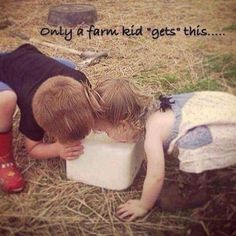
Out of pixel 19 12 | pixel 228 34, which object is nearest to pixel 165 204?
pixel 228 34

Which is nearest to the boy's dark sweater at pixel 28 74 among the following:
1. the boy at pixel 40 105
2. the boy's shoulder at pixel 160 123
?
the boy at pixel 40 105

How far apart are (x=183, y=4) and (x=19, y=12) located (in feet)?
0.86

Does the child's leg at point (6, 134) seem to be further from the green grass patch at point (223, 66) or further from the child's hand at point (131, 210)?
the green grass patch at point (223, 66)

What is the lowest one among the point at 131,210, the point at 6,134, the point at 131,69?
the point at 131,210

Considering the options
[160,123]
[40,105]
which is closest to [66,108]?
[40,105]

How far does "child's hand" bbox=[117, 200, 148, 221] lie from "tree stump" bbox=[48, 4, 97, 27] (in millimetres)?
282

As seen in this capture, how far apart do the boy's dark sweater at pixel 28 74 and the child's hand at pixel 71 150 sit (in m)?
0.06

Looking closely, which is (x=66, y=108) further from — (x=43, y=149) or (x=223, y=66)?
(x=223, y=66)

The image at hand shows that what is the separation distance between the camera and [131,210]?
663 millimetres

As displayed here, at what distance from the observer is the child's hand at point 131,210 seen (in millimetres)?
654

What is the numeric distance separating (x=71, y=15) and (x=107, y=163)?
23cm

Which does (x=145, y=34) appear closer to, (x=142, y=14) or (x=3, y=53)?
(x=142, y=14)

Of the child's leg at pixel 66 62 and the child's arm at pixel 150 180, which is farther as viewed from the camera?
the child's leg at pixel 66 62

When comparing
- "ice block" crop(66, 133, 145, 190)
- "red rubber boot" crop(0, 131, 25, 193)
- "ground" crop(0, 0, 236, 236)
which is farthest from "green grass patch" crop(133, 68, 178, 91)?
"red rubber boot" crop(0, 131, 25, 193)
